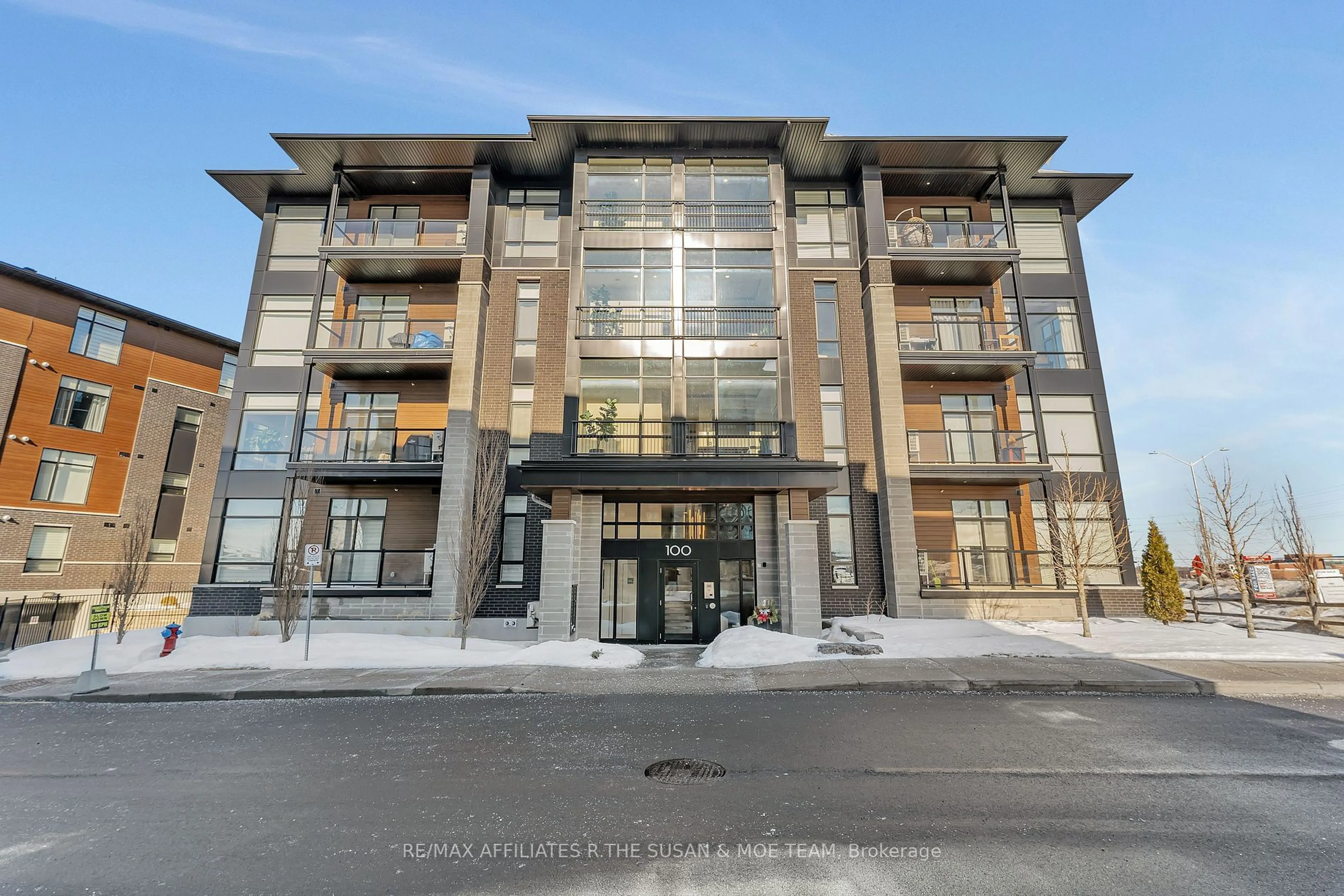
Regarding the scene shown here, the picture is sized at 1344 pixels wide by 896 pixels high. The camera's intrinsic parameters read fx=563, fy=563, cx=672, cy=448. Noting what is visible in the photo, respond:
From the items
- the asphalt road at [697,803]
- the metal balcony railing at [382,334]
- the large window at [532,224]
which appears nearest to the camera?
the asphalt road at [697,803]

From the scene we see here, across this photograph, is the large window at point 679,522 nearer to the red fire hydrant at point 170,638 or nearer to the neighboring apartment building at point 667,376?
the neighboring apartment building at point 667,376

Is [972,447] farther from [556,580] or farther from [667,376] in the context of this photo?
[556,580]

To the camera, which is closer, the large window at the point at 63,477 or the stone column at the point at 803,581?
the stone column at the point at 803,581

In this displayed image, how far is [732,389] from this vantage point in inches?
720

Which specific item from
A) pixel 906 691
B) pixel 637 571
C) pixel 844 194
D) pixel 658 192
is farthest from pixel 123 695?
pixel 844 194

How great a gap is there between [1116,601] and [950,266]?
42.8ft

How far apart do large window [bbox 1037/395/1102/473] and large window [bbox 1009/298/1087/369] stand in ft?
4.58

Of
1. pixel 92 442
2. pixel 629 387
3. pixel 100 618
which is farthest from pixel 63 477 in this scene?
pixel 629 387

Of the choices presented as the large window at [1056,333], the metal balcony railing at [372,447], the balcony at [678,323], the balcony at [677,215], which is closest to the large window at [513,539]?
the metal balcony railing at [372,447]

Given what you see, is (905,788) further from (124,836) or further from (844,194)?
(844,194)

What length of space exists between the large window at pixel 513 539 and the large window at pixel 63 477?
21.8 meters

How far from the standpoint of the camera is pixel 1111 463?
2056cm

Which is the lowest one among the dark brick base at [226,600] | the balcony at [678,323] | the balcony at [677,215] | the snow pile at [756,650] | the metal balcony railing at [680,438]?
the snow pile at [756,650]

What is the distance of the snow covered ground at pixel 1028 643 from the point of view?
42.8 ft
